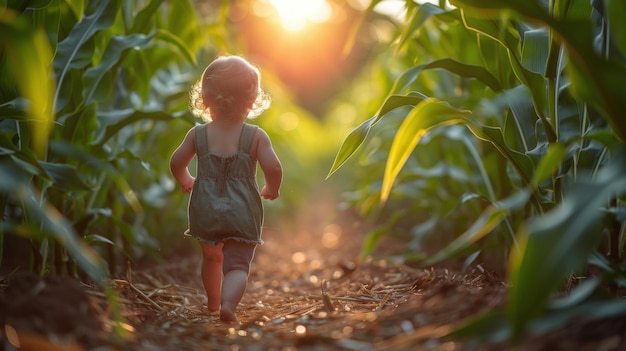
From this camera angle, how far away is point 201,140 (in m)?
1.95

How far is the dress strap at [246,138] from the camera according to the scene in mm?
1929

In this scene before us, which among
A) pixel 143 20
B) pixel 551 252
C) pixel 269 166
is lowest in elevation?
pixel 551 252

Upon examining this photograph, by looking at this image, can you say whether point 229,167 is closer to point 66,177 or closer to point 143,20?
point 66,177

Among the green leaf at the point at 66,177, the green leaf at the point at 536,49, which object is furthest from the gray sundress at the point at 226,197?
the green leaf at the point at 536,49

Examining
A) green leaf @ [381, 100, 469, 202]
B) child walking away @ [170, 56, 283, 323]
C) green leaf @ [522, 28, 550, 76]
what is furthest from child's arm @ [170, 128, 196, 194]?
green leaf @ [522, 28, 550, 76]

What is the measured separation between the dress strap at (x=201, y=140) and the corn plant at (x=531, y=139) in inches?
19.7

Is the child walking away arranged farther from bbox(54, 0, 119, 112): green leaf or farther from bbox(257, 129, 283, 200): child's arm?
bbox(54, 0, 119, 112): green leaf

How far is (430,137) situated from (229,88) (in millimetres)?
1222

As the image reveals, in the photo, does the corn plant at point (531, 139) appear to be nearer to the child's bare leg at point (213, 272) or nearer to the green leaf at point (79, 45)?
the child's bare leg at point (213, 272)

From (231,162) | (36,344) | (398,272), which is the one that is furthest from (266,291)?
(36,344)

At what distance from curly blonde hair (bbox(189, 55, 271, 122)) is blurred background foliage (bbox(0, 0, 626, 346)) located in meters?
0.27

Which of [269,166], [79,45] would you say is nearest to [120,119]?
[79,45]

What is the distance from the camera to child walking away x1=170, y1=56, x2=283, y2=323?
6.23ft

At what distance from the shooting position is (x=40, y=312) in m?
1.24
